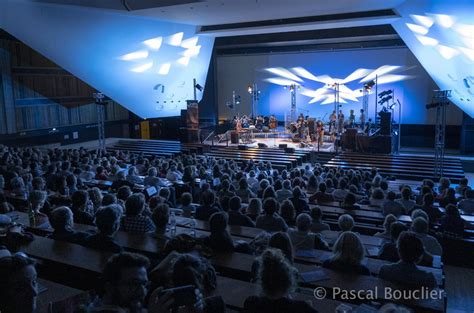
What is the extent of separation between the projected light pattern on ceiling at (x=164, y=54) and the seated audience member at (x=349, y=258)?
12.9m

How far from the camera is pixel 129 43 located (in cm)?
1451

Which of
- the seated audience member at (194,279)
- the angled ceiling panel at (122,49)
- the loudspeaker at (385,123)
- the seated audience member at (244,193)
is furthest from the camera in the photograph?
the loudspeaker at (385,123)

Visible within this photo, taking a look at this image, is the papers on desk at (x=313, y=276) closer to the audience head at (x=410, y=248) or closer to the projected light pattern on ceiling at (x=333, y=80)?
the audience head at (x=410, y=248)

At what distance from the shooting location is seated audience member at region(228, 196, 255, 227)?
504cm

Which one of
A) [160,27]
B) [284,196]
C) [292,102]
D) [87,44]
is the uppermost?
[160,27]

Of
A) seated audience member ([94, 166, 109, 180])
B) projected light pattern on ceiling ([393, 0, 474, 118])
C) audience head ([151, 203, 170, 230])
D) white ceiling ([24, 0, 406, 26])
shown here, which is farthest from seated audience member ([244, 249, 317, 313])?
white ceiling ([24, 0, 406, 26])

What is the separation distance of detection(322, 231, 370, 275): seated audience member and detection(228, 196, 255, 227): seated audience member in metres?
1.81

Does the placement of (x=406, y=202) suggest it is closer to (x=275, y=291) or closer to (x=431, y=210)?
(x=431, y=210)

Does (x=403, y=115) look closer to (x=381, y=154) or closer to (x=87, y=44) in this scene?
(x=381, y=154)

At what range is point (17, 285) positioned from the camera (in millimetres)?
2117

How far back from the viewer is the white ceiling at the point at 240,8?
11908 millimetres

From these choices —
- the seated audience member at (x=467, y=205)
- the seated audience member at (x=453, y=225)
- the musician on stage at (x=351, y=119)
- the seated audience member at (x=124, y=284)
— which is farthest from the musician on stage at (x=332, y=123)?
the seated audience member at (x=124, y=284)

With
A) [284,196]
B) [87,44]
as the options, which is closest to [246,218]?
[284,196]

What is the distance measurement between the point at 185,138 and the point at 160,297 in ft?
53.3
